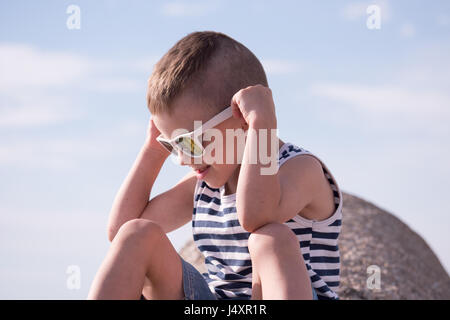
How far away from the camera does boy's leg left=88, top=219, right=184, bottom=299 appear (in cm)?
249

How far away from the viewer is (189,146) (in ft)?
10.2

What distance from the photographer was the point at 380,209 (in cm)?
880

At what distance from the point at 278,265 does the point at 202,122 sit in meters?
0.97

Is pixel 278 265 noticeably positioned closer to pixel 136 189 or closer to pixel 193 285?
pixel 193 285

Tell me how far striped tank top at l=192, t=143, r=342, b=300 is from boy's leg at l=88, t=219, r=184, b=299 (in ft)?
1.17

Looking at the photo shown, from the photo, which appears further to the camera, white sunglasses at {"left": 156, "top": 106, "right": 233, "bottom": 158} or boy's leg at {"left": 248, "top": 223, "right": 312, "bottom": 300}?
white sunglasses at {"left": 156, "top": 106, "right": 233, "bottom": 158}

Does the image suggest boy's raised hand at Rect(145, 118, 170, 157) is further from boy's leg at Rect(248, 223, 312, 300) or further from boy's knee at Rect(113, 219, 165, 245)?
boy's leg at Rect(248, 223, 312, 300)

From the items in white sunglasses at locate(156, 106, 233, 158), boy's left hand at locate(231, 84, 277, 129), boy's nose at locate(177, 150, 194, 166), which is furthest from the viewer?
boy's nose at locate(177, 150, 194, 166)

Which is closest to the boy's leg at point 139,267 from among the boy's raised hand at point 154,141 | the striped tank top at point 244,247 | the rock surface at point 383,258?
the striped tank top at point 244,247

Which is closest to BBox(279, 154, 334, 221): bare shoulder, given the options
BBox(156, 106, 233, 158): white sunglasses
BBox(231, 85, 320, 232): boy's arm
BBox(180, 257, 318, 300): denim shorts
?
BBox(231, 85, 320, 232): boy's arm

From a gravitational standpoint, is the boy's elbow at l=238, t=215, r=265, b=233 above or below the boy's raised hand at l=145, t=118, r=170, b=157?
below

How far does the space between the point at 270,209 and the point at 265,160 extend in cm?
24

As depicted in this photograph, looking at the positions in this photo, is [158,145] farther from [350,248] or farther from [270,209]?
[350,248]

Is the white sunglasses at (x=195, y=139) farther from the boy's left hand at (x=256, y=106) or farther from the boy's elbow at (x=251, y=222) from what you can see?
the boy's elbow at (x=251, y=222)
